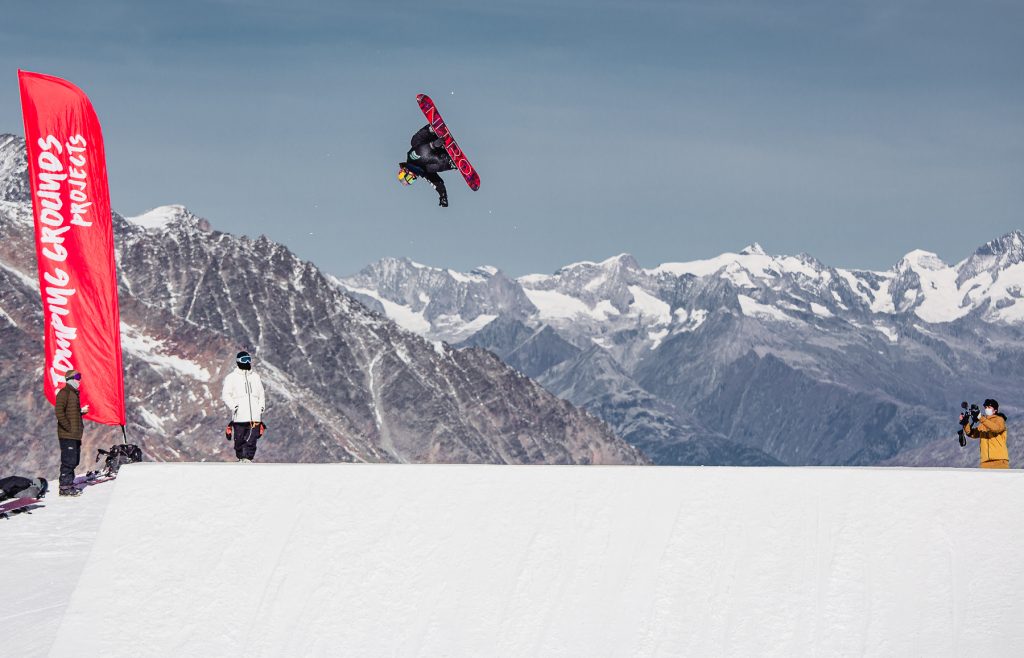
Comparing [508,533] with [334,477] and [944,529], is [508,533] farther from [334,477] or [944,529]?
[944,529]

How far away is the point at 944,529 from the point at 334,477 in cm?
758

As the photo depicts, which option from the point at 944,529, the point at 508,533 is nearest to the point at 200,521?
the point at 508,533

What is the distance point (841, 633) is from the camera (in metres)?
14.8

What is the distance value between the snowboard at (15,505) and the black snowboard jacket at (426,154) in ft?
31.1

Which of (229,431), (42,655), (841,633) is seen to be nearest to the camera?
(841,633)

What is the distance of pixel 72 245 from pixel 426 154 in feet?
23.0

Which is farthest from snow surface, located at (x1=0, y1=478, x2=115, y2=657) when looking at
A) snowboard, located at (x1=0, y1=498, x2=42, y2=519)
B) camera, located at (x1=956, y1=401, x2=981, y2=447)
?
camera, located at (x1=956, y1=401, x2=981, y2=447)

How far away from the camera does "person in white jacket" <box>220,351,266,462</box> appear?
853 inches

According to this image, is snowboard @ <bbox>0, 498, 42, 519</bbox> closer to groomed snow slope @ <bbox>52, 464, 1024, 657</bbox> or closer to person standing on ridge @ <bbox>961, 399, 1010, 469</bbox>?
groomed snow slope @ <bbox>52, 464, 1024, 657</bbox>

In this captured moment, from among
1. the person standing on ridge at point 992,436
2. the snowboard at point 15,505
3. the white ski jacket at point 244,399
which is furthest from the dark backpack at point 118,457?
the person standing on ridge at point 992,436

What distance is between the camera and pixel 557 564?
16.0 metres

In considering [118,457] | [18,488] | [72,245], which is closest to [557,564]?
[18,488]

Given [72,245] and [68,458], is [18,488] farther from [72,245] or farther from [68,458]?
[72,245]

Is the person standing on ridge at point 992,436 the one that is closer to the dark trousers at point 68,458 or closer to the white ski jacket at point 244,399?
the white ski jacket at point 244,399
